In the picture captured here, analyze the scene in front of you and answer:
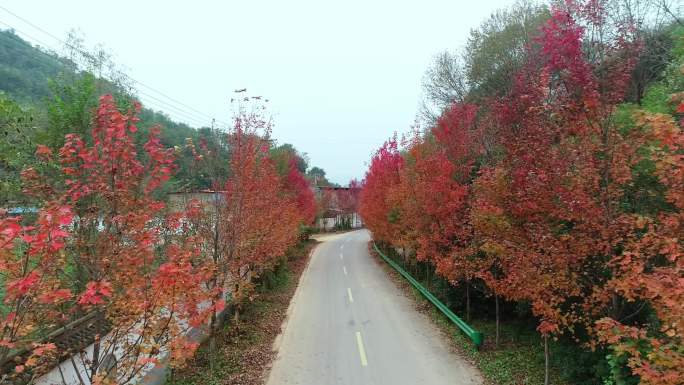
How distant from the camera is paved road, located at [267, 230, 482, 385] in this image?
955cm

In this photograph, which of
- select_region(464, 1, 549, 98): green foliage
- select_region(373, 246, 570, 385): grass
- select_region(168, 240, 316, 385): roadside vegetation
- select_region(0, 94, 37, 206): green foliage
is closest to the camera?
select_region(0, 94, 37, 206): green foliage

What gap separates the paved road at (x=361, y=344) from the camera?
31.3ft

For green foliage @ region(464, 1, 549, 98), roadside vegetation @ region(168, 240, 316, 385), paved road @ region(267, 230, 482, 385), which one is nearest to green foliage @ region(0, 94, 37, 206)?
roadside vegetation @ region(168, 240, 316, 385)

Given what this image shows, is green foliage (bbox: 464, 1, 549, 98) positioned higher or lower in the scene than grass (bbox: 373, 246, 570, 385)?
higher

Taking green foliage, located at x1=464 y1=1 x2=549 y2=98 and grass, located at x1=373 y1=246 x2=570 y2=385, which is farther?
green foliage, located at x1=464 y1=1 x2=549 y2=98

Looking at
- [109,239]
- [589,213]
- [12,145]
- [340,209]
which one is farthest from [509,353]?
[340,209]

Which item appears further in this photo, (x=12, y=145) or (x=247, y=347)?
(x=247, y=347)

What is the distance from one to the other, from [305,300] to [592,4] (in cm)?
1511

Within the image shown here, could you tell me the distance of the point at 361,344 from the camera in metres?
11.8

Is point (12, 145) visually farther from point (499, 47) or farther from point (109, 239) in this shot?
point (499, 47)

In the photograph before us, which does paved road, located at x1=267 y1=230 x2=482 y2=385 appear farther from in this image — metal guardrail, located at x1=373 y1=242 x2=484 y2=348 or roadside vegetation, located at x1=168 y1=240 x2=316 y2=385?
metal guardrail, located at x1=373 y1=242 x2=484 y2=348

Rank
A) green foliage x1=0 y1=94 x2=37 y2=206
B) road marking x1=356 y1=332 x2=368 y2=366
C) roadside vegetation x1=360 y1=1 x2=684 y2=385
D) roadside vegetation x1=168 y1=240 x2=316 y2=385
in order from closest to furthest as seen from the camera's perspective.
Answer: roadside vegetation x1=360 y1=1 x2=684 y2=385, green foliage x1=0 y1=94 x2=37 y2=206, roadside vegetation x1=168 y1=240 x2=316 y2=385, road marking x1=356 y1=332 x2=368 y2=366

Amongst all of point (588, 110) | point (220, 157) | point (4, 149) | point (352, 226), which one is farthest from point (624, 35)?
point (352, 226)

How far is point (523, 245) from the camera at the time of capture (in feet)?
26.3
